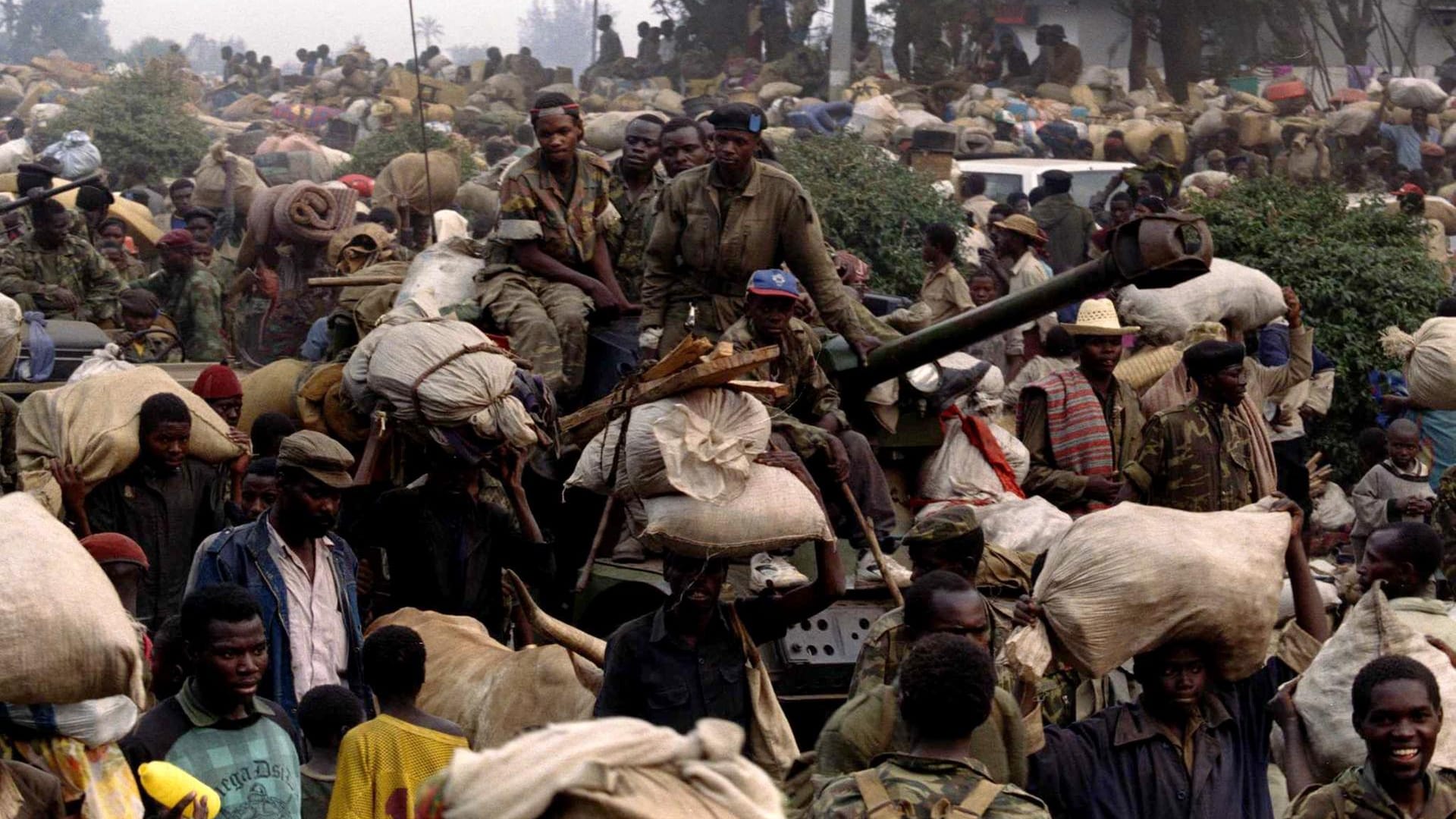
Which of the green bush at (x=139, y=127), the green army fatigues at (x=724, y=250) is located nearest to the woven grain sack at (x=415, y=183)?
the green bush at (x=139, y=127)

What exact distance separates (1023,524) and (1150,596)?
336 centimetres

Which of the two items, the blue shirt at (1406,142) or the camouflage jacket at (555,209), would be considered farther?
the blue shirt at (1406,142)

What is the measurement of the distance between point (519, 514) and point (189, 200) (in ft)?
41.6

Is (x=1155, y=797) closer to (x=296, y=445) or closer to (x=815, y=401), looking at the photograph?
(x=296, y=445)

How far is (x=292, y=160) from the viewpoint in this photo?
26797 millimetres

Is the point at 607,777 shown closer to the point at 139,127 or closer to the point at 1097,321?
the point at 1097,321

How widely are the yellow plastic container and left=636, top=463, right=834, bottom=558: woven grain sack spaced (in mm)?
1991

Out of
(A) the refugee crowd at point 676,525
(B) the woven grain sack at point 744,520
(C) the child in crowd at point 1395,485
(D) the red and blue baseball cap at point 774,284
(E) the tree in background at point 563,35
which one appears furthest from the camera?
(E) the tree in background at point 563,35

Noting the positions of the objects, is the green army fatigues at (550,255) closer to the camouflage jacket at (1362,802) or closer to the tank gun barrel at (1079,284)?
the tank gun barrel at (1079,284)

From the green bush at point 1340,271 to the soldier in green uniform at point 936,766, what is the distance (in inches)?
382

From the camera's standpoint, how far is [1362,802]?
4.75m

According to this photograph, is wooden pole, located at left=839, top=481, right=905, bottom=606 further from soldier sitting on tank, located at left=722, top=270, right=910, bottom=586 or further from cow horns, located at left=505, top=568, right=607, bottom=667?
cow horns, located at left=505, top=568, right=607, bottom=667

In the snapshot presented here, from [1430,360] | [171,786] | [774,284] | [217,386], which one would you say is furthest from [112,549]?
[1430,360]

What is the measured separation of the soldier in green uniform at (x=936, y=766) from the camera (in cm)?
429
